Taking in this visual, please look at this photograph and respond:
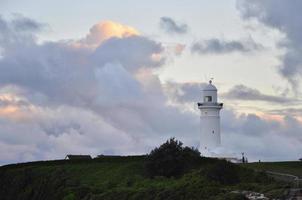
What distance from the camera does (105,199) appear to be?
197ft

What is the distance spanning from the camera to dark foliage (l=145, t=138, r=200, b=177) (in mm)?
67062

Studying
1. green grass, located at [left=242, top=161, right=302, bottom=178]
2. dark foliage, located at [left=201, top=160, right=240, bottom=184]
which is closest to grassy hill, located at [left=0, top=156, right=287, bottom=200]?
dark foliage, located at [left=201, top=160, right=240, bottom=184]

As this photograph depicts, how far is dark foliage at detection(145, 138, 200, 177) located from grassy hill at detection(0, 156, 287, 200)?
1126 millimetres

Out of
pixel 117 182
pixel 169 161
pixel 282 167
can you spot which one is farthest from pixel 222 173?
pixel 282 167

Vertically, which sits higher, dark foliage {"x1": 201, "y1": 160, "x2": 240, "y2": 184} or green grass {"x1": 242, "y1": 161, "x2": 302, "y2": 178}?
green grass {"x1": 242, "y1": 161, "x2": 302, "y2": 178}

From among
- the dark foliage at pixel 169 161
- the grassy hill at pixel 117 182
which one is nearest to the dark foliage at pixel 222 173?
the grassy hill at pixel 117 182

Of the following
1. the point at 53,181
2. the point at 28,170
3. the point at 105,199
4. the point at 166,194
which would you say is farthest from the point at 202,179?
the point at 28,170

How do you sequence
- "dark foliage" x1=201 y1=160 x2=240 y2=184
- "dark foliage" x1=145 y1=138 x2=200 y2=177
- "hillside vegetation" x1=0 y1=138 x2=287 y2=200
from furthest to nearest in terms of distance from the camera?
"dark foliage" x1=145 y1=138 x2=200 y2=177
"dark foliage" x1=201 y1=160 x2=240 y2=184
"hillside vegetation" x1=0 y1=138 x2=287 y2=200

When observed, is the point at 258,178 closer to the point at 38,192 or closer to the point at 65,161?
the point at 38,192

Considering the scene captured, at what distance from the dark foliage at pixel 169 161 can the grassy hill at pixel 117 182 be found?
1.13 m

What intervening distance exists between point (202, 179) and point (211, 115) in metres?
35.2

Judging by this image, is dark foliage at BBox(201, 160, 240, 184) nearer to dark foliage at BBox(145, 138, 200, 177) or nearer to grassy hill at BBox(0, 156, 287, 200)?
grassy hill at BBox(0, 156, 287, 200)

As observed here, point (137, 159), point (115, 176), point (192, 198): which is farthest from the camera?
point (137, 159)

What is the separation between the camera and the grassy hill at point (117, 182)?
2162 inches
